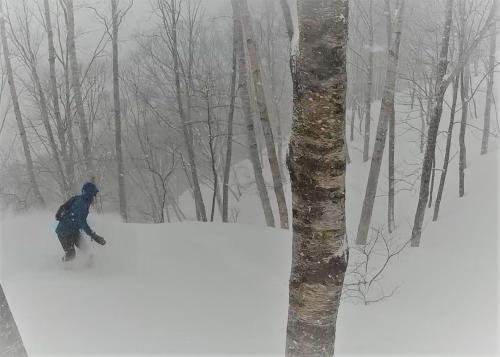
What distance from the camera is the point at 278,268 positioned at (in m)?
6.66

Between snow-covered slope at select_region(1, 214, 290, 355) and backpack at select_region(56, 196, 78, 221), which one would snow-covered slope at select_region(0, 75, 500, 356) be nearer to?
snow-covered slope at select_region(1, 214, 290, 355)

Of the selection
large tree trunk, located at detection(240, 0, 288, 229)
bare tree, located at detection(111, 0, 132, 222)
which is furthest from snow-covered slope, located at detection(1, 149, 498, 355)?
bare tree, located at detection(111, 0, 132, 222)

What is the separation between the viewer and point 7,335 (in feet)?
10.2

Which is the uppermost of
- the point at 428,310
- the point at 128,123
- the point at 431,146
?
the point at 128,123

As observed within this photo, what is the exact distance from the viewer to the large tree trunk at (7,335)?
121 inches

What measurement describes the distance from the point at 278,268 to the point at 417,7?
52.5ft

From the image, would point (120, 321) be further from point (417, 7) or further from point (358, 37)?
point (358, 37)

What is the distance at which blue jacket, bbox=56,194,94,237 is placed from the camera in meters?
6.02

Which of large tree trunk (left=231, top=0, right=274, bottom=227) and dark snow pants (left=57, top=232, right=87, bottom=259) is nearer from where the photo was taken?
dark snow pants (left=57, top=232, right=87, bottom=259)

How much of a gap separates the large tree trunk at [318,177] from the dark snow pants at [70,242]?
445 cm

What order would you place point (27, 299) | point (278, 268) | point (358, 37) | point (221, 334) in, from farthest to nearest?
point (358, 37) → point (278, 268) → point (27, 299) → point (221, 334)

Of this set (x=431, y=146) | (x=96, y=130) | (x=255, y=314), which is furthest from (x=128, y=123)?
(x=255, y=314)

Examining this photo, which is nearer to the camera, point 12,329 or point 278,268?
point 12,329

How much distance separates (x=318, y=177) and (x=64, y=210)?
4.83 meters
